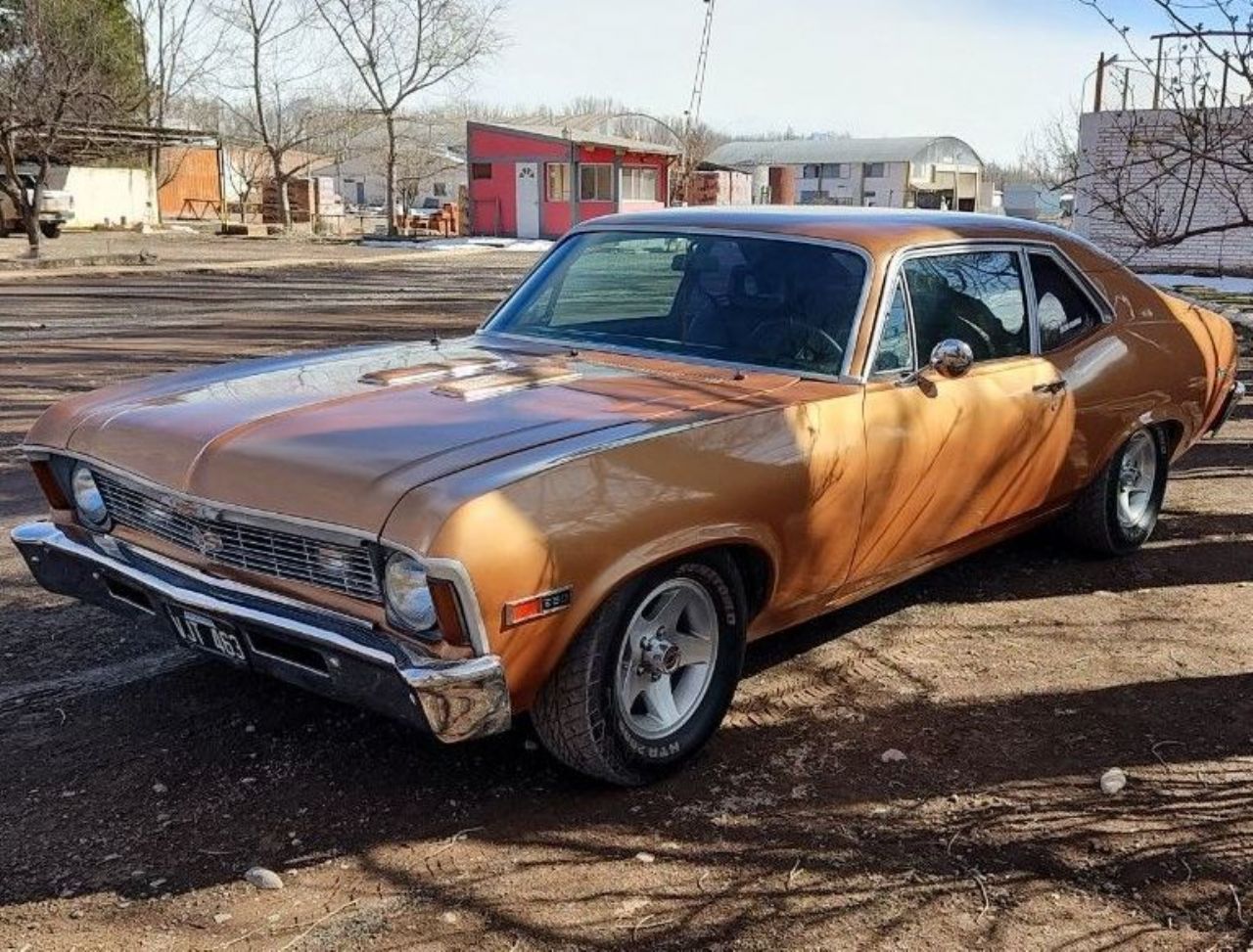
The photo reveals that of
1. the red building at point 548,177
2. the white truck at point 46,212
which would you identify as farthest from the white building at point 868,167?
the white truck at point 46,212

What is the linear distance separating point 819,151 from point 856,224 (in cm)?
7563

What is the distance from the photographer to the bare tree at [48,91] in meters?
24.6

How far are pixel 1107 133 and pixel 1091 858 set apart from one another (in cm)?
2161

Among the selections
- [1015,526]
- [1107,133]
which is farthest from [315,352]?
[1107,133]

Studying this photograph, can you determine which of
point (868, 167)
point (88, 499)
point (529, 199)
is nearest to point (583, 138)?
point (529, 199)

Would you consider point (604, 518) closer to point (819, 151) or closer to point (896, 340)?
point (896, 340)

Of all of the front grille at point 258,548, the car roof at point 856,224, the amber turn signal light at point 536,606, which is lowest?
the amber turn signal light at point 536,606

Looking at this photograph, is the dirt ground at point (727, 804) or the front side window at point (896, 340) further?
the front side window at point (896, 340)

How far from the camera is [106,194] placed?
4038 centimetres

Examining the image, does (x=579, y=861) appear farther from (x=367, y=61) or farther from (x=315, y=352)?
(x=367, y=61)

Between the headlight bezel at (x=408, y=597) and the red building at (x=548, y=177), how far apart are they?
134ft

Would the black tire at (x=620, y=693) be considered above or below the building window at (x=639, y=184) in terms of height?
below

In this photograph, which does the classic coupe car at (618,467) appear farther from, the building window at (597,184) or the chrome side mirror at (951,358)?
the building window at (597,184)

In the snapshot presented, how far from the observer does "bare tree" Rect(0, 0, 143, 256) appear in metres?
24.6
